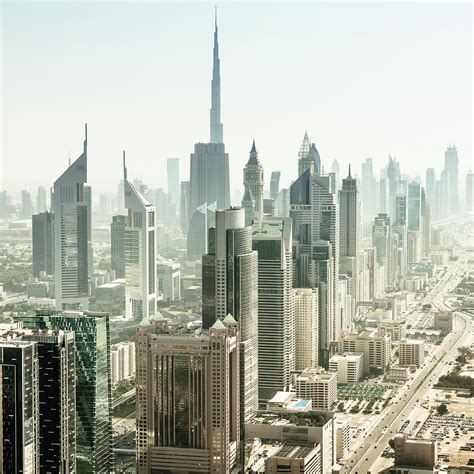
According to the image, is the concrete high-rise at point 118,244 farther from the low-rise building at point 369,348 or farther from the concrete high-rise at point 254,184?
the low-rise building at point 369,348

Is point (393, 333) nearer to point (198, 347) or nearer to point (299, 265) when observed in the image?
point (299, 265)

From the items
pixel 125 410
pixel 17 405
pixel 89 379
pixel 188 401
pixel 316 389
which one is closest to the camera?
pixel 17 405

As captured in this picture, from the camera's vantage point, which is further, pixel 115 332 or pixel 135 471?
pixel 115 332

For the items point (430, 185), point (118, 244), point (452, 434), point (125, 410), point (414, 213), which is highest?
point (430, 185)

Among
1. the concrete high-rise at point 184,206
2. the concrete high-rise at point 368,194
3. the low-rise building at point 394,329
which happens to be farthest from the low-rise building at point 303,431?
the concrete high-rise at point 368,194

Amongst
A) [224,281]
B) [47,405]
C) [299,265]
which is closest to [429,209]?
[299,265]

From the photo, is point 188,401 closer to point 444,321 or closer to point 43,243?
point 43,243

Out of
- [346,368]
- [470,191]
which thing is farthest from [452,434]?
[470,191]
